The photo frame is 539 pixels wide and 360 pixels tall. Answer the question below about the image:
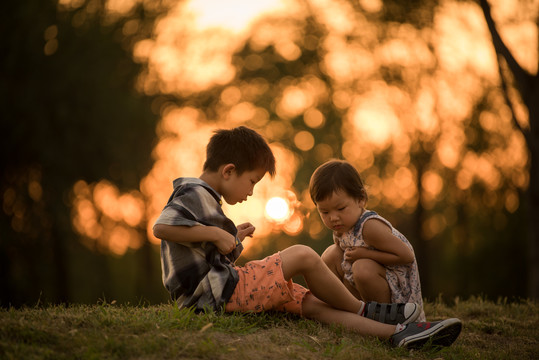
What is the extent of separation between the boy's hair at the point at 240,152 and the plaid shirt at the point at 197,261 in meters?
0.30

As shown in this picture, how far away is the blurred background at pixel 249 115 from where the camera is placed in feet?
47.2

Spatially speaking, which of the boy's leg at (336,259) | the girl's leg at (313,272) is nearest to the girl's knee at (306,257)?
the girl's leg at (313,272)

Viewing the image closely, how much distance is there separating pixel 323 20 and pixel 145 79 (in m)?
6.13

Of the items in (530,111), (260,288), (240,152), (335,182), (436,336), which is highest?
(530,111)

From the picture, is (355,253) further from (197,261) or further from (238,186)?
(197,261)

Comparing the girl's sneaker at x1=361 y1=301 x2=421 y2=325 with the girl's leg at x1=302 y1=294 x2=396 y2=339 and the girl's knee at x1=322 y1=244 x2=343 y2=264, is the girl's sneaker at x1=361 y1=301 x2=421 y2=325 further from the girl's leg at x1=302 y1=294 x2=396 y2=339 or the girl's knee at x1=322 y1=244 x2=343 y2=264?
the girl's knee at x1=322 y1=244 x2=343 y2=264

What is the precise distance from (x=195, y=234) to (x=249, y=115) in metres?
18.8

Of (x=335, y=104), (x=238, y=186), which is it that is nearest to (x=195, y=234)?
(x=238, y=186)

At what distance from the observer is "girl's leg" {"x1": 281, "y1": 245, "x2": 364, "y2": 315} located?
13.0ft

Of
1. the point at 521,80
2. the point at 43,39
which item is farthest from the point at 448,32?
the point at 43,39

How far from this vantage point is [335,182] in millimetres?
4320

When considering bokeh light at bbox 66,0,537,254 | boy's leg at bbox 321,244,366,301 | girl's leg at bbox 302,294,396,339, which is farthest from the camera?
bokeh light at bbox 66,0,537,254

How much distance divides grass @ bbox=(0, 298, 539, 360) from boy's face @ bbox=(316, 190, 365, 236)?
0.82m

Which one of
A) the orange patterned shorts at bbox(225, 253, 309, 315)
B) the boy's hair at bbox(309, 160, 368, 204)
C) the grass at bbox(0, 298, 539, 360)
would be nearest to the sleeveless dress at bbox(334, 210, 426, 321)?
the boy's hair at bbox(309, 160, 368, 204)
